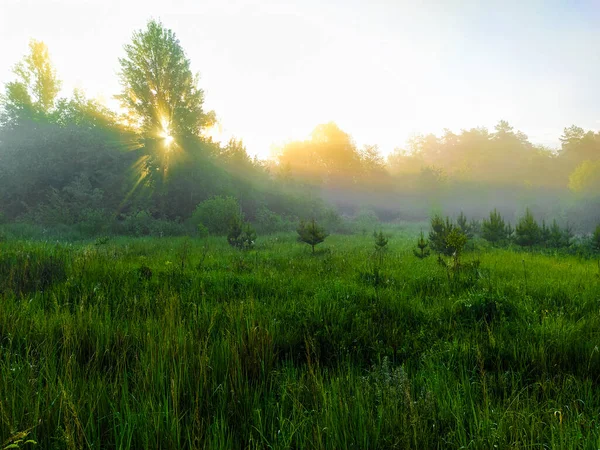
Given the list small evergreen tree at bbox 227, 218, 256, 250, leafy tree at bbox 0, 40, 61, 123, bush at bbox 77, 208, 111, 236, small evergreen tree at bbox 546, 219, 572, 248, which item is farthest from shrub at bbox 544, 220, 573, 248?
leafy tree at bbox 0, 40, 61, 123

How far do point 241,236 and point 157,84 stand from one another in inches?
740

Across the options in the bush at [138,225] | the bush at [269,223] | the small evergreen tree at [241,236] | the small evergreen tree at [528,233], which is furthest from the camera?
the bush at [269,223]

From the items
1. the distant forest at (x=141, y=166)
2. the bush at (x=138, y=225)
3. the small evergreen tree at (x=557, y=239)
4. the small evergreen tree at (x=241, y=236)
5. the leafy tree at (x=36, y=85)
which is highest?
the leafy tree at (x=36, y=85)

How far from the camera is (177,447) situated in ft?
5.50

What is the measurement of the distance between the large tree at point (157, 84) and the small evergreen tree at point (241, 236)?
50.5ft

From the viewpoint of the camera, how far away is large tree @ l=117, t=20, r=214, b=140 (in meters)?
23.3

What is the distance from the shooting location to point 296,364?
298cm

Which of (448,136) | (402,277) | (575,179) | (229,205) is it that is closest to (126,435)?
(402,277)

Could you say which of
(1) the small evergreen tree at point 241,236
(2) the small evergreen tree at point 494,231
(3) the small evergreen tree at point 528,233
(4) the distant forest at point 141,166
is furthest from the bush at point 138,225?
(3) the small evergreen tree at point 528,233

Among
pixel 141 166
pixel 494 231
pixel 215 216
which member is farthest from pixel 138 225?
pixel 494 231

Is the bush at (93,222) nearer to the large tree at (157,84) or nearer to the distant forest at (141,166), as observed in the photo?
the distant forest at (141,166)

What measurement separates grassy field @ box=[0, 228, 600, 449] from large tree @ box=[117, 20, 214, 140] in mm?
20798

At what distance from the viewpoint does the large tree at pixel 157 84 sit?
23344 mm

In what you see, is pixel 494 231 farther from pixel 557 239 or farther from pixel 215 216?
pixel 215 216
